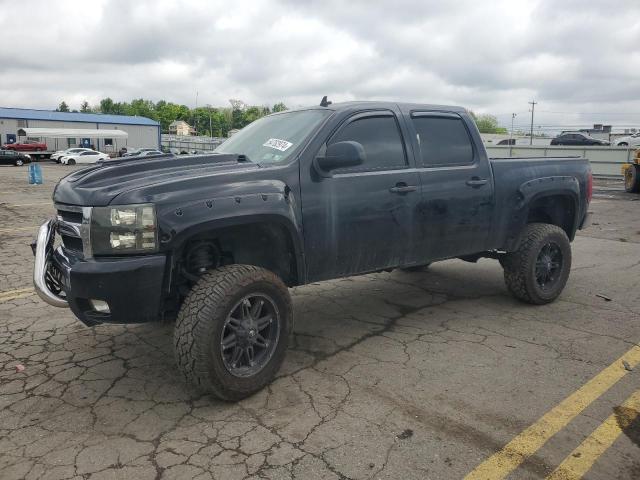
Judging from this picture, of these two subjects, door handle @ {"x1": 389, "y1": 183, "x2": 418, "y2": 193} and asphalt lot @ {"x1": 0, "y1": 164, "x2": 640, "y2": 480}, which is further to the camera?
door handle @ {"x1": 389, "y1": 183, "x2": 418, "y2": 193}

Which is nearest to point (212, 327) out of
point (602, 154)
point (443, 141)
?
point (443, 141)

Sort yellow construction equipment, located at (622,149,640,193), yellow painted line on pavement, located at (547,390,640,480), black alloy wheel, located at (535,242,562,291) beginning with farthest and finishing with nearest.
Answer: yellow construction equipment, located at (622,149,640,193) → black alloy wheel, located at (535,242,562,291) → yellow painted line on pavement, located at (547,390,640,480)

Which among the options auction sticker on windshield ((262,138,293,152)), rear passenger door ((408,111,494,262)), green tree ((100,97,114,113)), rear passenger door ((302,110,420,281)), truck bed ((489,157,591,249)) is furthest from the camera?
green tree ((100,97,114,113))

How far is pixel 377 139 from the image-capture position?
14.1ft

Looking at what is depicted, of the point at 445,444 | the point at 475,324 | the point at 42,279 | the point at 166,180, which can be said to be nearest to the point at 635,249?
the point at 475,324

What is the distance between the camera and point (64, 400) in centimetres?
344

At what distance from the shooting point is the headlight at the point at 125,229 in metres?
3.09

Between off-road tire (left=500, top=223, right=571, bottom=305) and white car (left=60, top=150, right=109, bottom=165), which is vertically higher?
white car (left=60, top=150, right=109, bottom=165)

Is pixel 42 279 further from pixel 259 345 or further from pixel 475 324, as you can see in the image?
pixel 475 324

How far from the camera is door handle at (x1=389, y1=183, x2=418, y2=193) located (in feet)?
13.8

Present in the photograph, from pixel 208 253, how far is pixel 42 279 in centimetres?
110

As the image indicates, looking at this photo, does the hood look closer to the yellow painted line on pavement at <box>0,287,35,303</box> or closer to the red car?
the yellow painted line on pavement at <box>0,287,35,303</box>

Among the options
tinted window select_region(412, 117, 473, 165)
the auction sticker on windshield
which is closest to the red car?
the auction sticker on windshield

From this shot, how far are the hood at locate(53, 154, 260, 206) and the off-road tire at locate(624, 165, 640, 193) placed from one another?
18.3m
